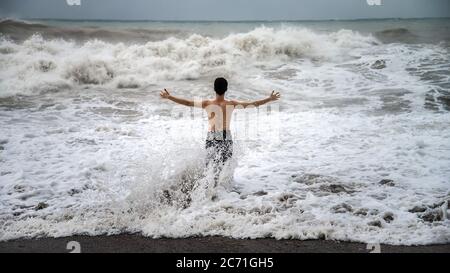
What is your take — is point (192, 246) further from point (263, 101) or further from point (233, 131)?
point (233, 131)

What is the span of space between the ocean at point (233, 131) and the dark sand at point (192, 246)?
0.28 feet

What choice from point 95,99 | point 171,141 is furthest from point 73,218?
Answer: point 95,99

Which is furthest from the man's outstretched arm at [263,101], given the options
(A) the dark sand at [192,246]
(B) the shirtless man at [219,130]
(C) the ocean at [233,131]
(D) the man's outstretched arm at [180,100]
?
(A) the dark sand at [192,246]

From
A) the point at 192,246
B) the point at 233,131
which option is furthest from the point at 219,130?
the point at 233,131

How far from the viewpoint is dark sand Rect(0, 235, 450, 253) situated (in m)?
3.13

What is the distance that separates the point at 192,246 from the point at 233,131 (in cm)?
381

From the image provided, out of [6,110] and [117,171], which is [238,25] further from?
[117,171]

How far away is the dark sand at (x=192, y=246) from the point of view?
3127 mm

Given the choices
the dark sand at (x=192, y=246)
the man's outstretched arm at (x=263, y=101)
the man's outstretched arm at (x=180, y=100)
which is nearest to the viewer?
the dark sand at (x=192, y=246)

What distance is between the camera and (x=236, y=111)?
26.2 ft

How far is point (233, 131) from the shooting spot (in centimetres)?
686

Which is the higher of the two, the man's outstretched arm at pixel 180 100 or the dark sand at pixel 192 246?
the man's outstretched arm at pixel 180 100

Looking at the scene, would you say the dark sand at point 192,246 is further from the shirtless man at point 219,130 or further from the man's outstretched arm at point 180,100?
the man's outstretched arm at point 180,100
